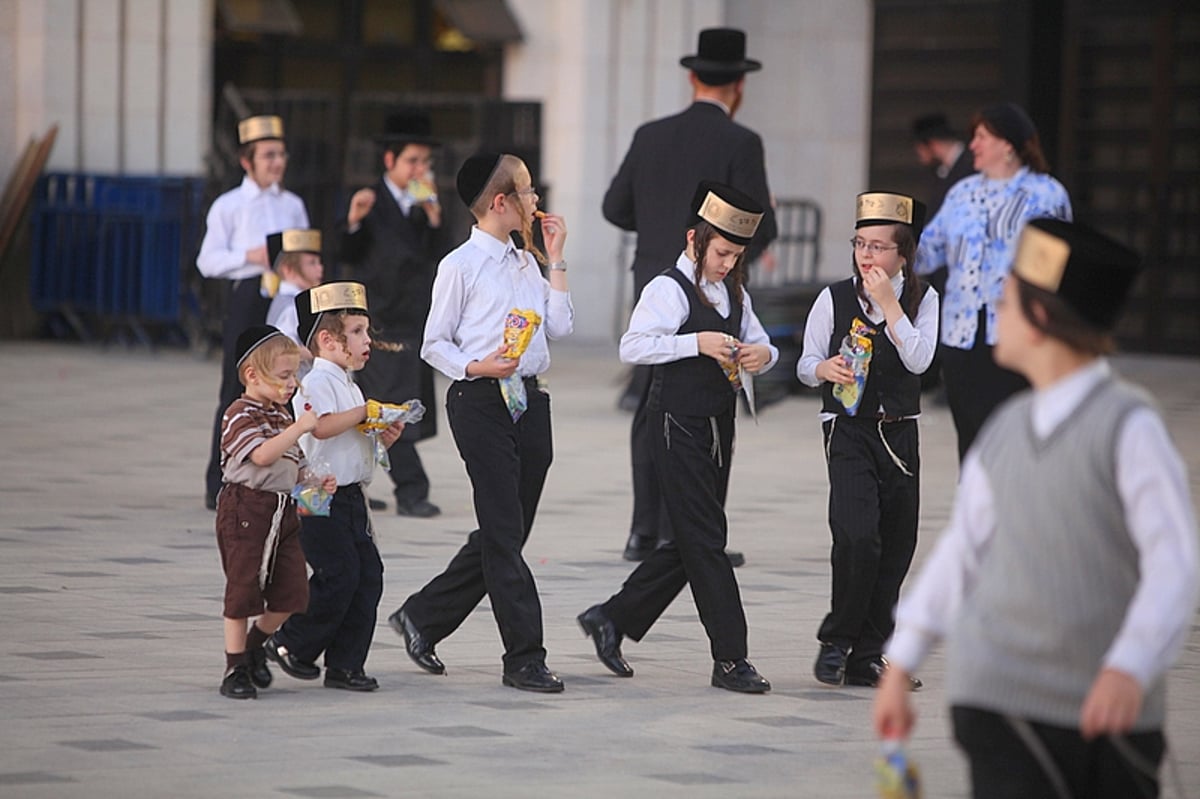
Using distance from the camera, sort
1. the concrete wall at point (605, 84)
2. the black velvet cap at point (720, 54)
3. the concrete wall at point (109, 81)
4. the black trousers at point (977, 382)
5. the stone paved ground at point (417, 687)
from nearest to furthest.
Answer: the stone paved ground at point (417, 687) < the black trousers at point (977, 382) < the black velvet cap at point (720, 54) < the concrete wall at point (109, 81) < the concrete wall at point (605, 84)

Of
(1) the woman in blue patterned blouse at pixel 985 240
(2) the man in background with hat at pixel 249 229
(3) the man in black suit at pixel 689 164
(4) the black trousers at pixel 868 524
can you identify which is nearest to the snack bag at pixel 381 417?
(4) the black trousers at pixel 868 524

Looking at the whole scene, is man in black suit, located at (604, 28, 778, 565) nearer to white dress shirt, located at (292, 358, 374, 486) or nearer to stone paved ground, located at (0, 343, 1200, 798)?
stone paved ground, located at (0, 343, 1200, 798)

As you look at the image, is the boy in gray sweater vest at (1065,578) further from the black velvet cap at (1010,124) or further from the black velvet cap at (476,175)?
the black velvet cap at (1010,124)

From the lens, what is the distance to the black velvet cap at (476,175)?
6762 millimetres

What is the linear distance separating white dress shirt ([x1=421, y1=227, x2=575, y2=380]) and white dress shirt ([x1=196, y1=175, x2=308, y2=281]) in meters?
3.72

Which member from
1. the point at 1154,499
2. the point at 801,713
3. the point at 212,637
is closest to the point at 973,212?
the point at 801,713

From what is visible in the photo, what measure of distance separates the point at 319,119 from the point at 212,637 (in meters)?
13.3

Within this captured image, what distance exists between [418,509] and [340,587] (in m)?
3.82

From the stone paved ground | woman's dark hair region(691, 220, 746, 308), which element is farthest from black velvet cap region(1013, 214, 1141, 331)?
woman's dark hair region(691, 220, 746, 308)

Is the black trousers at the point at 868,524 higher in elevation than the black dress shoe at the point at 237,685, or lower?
higher

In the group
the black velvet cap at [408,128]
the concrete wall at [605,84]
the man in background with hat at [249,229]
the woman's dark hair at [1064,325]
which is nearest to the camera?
the woman's dark hair at [1064,325]

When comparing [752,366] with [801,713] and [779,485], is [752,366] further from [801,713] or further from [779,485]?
[779,485]

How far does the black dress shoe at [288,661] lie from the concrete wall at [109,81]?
13606 mm

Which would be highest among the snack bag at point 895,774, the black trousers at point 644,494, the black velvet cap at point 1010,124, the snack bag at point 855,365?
the black velvet cap at point 1010,124
